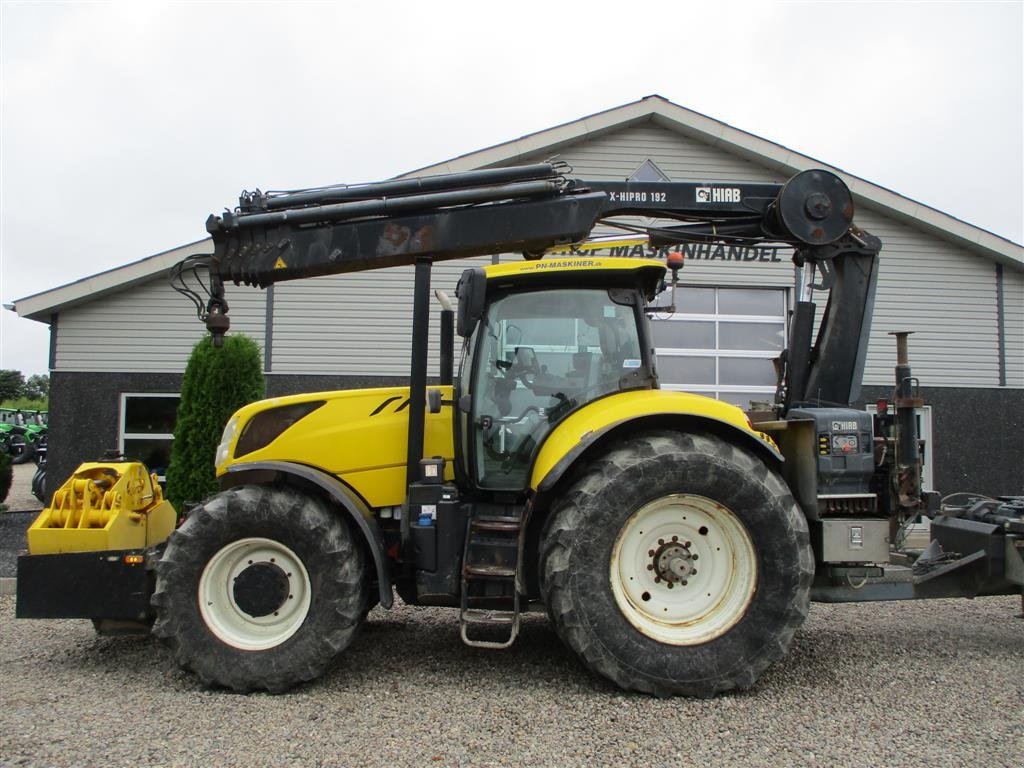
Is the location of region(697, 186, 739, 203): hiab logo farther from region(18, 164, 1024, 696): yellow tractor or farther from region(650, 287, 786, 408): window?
region(650, 287, 786, 408): window

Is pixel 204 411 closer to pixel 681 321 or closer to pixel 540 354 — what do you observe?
pixel 540 354

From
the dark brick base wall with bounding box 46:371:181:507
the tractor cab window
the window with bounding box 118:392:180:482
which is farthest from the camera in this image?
the window with bounding box 118:392:180:482

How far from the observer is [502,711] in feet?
13.8

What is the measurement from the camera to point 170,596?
4609 millimetres

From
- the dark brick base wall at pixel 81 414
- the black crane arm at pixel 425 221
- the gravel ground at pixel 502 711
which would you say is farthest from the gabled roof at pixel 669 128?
the gravel ground at pixel 502 711

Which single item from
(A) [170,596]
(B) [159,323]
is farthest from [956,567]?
(B) [159,323]

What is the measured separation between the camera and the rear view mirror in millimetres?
4652

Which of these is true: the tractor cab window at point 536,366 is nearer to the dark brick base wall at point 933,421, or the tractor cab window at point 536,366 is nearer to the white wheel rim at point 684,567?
the white wheel rim at point 684,567

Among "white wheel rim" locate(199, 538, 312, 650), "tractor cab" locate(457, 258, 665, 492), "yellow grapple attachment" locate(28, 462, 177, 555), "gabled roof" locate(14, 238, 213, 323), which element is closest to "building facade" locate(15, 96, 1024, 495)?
"gabled roof" locate(14, 238, 213, 323)

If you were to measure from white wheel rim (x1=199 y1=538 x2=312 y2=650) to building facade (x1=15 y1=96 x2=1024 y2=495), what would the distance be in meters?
6.84

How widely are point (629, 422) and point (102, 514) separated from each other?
11.2ft

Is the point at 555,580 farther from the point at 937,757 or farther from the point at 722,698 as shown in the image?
the point at 937,757

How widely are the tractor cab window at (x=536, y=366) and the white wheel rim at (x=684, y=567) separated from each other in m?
0.78

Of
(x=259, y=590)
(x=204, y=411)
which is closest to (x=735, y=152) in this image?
(x=204, y=411)
